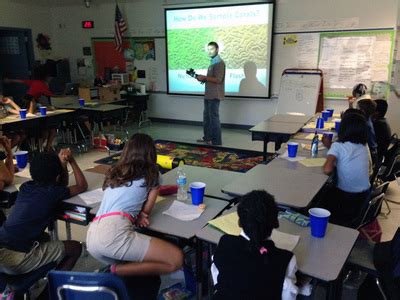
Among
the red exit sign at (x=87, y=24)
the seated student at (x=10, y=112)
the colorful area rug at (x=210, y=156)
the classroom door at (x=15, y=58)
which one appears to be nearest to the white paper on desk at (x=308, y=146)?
the colorful area rug at (x=210, y=156)

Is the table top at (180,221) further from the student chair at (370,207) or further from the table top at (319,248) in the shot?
the student chair at (370,207)

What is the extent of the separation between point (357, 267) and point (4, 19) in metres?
8.73

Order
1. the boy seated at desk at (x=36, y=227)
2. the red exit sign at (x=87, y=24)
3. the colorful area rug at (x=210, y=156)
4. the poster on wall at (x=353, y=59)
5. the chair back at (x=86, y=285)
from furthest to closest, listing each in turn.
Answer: the red exit sign at (x=87, y=24)
the poster on wall at (x=353, y=59)
the colorful area rug at (x=210, y=156)
the boy seated at desk at (x=36, y=227)
the chair back at (x=86, y=285)

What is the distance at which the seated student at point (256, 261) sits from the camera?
1416 mm

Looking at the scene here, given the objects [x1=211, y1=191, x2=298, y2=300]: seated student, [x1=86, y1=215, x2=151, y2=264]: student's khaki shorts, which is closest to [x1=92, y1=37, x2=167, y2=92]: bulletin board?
[x1=86, y1=215, x2=151, y2=264]: student's khaki shorts

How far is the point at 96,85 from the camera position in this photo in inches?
307

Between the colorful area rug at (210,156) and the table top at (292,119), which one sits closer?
the table top at (292,119)

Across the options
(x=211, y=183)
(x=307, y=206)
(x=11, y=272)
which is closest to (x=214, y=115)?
(x=211, y=183)

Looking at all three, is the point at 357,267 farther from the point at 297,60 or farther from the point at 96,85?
the point at 96,85

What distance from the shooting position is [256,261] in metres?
1.42

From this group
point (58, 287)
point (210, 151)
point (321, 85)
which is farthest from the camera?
point (321, 85)

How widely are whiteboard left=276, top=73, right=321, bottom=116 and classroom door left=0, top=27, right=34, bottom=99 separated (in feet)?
19.7

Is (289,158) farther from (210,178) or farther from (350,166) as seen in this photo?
(210,178)

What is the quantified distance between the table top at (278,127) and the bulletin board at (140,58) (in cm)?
416
